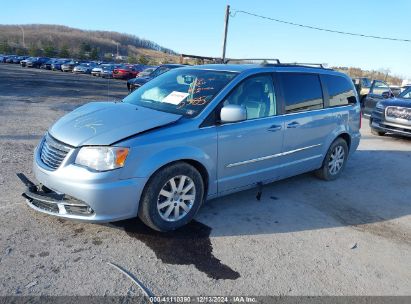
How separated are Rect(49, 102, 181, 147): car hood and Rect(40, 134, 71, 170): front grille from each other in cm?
6

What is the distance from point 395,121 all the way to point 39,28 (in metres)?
202

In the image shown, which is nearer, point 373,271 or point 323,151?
point 373,271

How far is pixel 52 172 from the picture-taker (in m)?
3.60

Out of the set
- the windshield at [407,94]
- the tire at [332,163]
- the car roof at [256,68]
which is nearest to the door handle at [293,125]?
the car roof at [256,68]

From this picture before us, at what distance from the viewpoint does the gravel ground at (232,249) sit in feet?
10.1

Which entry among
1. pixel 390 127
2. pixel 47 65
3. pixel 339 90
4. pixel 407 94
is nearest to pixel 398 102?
pixel 390 127

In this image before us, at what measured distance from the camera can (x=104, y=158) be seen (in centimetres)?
344

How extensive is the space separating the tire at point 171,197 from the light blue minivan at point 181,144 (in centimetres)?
1

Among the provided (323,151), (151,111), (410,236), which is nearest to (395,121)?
(323,151)

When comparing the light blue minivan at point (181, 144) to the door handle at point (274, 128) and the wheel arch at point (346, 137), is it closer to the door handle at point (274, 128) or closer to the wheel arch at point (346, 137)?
the door handle at point (274, 128)

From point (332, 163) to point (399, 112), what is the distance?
5259mm

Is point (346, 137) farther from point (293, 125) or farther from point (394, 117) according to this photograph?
point (394, 117)

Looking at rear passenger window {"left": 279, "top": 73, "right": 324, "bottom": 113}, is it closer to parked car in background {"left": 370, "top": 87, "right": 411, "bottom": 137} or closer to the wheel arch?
the wheel arch

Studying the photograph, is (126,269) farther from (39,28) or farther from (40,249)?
(39,28)
